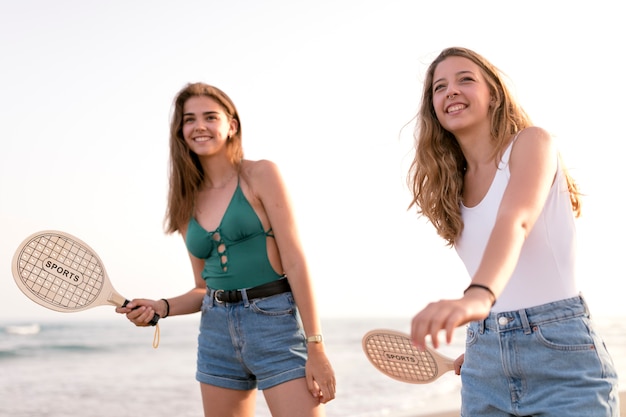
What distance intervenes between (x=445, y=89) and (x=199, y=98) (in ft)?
3.88

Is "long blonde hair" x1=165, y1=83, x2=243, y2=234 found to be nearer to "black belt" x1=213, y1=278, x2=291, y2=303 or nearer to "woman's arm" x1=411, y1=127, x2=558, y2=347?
"black belt" x1=213, y1=278, x2=291, y2=303

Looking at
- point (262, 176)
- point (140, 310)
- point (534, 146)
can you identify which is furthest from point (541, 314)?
point (140, 310)

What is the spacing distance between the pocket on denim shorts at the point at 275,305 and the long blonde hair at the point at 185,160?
501 millimetres

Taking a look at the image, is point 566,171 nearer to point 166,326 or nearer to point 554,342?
point 554,342

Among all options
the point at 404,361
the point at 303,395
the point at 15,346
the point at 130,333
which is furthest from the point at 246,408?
the point at 130,333

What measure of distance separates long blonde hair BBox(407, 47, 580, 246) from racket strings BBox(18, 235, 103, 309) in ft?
4.81

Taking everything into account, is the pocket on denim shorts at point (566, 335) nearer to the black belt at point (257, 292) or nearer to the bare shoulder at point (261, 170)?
the black belt at point (257, 292)

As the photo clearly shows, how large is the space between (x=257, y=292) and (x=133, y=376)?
32.8ft

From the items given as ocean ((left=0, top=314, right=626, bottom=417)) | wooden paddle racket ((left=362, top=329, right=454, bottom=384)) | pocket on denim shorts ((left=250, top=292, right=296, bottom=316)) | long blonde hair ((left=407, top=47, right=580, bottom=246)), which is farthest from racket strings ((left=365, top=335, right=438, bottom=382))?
ocean ((left=0, top=314, right=626, bottom=417))

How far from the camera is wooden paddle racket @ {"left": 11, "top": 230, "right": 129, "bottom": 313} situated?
3.15m

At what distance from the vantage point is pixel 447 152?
2412mm

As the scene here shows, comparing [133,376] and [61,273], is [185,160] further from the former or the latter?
[133,376]

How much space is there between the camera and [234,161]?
314 cm

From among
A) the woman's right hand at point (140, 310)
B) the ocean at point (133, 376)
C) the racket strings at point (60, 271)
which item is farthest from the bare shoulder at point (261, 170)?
the ocean at point (133, 376)
